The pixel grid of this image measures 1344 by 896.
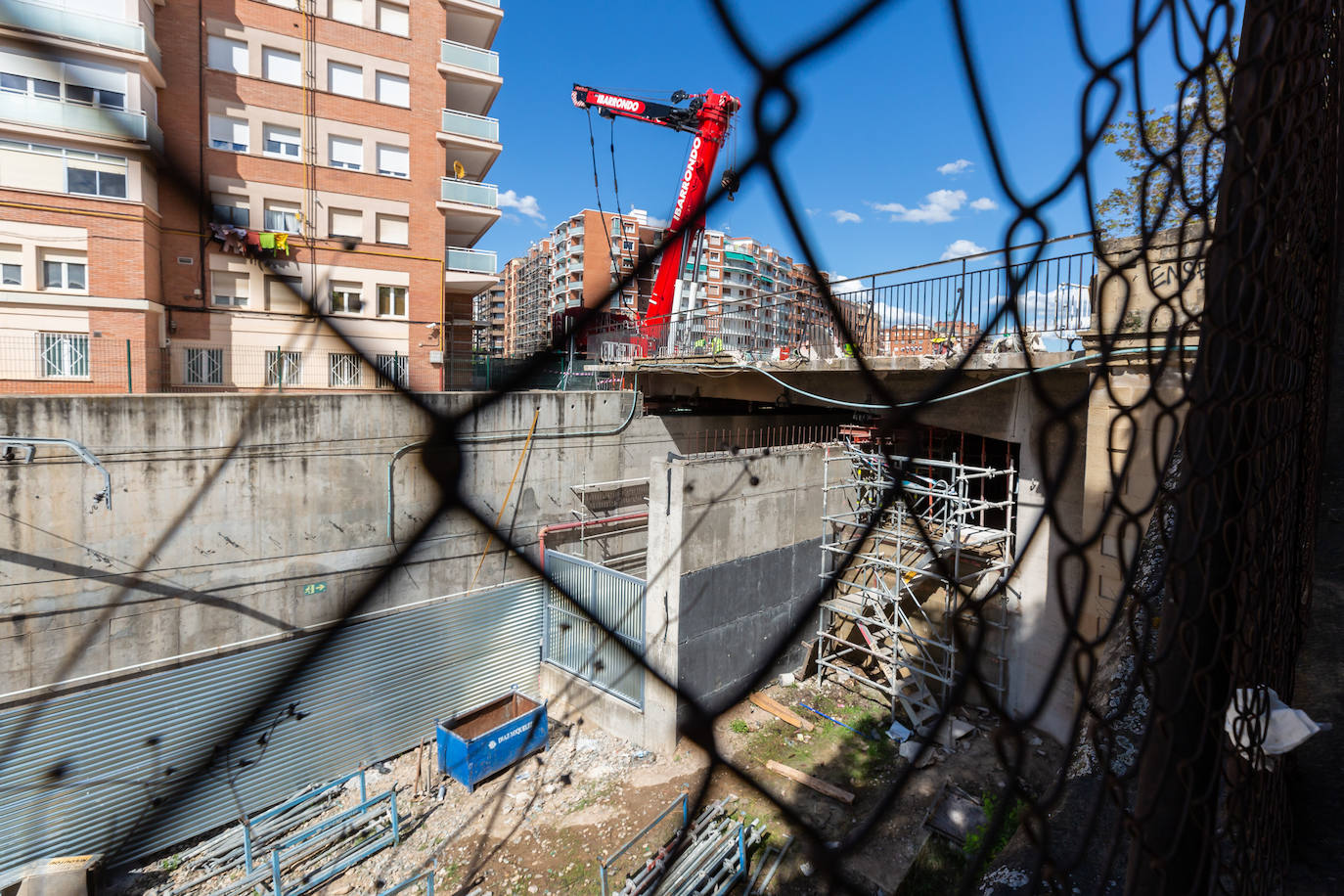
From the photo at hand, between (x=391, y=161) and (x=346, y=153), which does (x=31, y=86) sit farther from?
(x=391, y=161)

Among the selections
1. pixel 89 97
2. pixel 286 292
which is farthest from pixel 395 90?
pixel 286 292

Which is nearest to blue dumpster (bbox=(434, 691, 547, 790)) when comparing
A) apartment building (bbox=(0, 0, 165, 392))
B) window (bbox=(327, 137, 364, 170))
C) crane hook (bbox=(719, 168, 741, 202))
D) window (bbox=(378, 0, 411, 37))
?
apartment building (bbox=(0, 0, 165, 392))

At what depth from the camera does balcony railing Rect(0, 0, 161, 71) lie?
37 cm

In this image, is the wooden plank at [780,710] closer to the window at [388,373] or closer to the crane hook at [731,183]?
the window at [388,373]

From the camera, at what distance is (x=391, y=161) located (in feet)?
5.32

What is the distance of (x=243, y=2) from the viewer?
1.16m

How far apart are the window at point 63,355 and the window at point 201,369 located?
2.68 feet

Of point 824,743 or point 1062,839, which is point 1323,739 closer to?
point 1062,839

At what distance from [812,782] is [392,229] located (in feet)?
19.6

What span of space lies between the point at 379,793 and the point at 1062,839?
6.94 meters

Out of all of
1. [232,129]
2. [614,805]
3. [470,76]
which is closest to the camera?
[232,129]

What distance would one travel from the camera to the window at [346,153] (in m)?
1.37

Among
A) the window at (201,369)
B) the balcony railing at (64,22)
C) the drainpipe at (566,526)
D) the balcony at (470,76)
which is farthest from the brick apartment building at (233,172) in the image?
the drainpipe at (566,526)

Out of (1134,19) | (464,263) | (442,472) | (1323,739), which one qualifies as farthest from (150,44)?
(464,263)
